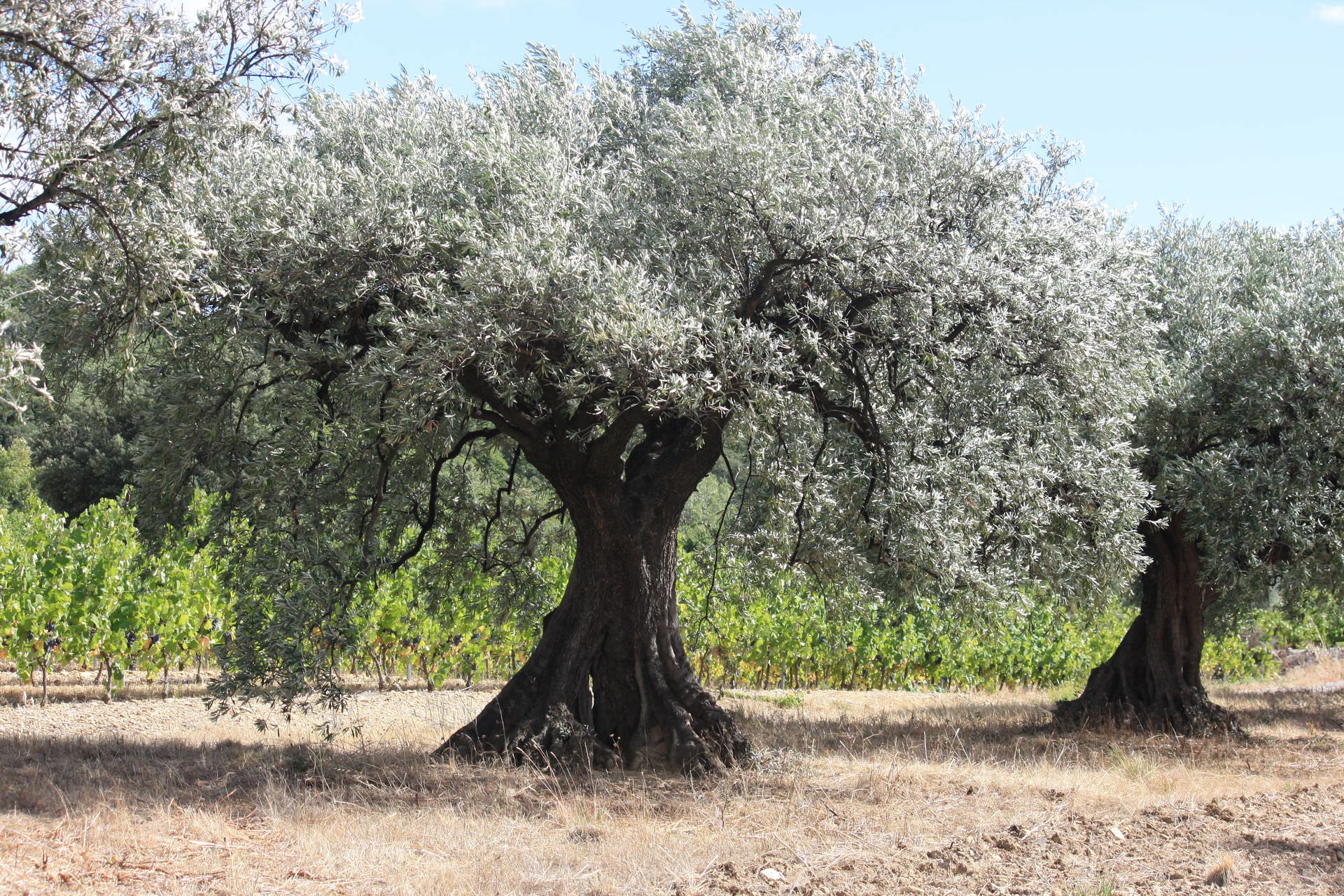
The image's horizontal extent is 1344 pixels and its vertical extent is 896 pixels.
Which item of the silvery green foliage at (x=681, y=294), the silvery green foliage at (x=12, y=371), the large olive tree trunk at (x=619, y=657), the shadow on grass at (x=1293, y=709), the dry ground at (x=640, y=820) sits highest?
the silvery green foliage at (x=681, y=294)

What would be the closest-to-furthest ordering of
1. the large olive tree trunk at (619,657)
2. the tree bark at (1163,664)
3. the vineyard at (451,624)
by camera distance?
1. the large olive tree trunk at (619,657)
2. the vineyard at (451,624)
3. the tree bark at (1163,664)

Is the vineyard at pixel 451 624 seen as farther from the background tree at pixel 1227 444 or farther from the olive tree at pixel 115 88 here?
the olive tree at pixel 115 88

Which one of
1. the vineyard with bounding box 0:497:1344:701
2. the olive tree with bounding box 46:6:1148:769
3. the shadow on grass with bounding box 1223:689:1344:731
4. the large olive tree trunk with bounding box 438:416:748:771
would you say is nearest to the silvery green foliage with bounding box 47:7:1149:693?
the olive tree with bounding box 46:6:1148:769

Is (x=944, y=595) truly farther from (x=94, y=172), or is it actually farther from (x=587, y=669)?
(x=94, y=172)

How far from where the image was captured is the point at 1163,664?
14.8 m

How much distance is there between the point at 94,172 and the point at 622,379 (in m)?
3.75

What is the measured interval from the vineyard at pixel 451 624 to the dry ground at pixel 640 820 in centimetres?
132

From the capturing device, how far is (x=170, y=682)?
16906 millimetres

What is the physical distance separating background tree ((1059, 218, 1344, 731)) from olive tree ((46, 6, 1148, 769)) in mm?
2147

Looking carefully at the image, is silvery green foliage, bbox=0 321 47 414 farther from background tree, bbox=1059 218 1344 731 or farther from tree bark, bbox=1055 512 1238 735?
tree bark, bbox=1055 512 1238 735

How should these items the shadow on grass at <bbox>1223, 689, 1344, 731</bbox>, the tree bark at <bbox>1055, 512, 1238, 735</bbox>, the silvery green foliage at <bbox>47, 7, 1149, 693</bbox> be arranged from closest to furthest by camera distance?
the silvery green foliage at <bbox>47, 7, 1149, 693</bbox>
the tree bark at <bbox>1055, 512, 1238, 735</bbox>
the shadow on grass at <bbox>1223, 689, 1344, 731</bbox>

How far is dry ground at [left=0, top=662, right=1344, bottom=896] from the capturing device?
20.7 feet

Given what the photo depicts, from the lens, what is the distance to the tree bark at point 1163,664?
14.4 metres

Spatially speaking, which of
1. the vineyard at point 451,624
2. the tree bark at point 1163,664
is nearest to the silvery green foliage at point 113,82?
the vineyard at point 451,624
